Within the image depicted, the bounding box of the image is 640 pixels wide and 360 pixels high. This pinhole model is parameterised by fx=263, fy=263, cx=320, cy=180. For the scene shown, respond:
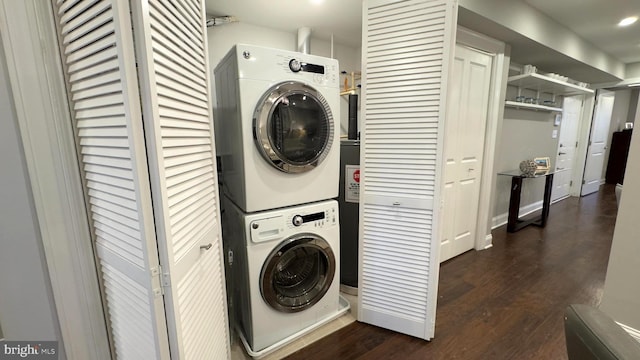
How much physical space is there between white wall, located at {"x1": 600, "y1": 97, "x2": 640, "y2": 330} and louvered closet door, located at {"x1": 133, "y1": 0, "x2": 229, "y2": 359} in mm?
2177

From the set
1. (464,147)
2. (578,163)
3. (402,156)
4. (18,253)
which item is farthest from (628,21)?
(18,253)

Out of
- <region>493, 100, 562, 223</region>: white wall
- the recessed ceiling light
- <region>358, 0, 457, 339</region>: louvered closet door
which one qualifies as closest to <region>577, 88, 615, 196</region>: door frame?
<region>493, 100, 562, 223</region>: white wall

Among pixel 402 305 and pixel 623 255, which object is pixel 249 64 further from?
pixel 623 255

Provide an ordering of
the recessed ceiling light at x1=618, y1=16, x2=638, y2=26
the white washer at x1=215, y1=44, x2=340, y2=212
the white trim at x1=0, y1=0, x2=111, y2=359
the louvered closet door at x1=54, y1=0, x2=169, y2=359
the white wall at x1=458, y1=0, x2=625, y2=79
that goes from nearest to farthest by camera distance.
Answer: the louvered closet door at x1=54, y1=0, x2=169, y2=359 < the white trim at x1=0, y1=0, x2=111, y2=359 < the white washer at x1=215, y1=44, x2=340, y2=212 < the white wall at x1=458, y1=0, x2=625, y2=79 < the recessed ceiling light at x1=618, y1=16, x2=638, y2=26

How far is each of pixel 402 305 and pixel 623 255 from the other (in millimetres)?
1272

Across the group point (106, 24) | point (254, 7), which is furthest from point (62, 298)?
point (254, 7)

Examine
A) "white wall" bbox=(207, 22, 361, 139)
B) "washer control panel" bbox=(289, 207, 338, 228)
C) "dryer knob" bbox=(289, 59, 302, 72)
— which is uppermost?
"white wall" bbox=(207, 22, 361, 139)

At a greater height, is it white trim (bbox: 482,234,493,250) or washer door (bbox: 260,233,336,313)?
washer door (bbox: 260,233,336,313)

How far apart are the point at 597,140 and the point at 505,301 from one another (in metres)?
5.17

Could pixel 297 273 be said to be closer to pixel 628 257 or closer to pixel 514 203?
pixel 628 257

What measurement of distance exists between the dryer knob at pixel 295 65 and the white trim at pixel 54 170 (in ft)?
3.05

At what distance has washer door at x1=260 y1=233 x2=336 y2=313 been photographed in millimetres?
1506

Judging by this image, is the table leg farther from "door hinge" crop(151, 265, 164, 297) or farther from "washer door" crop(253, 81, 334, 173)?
"door hinge" crop(151, 265, 164, 297)

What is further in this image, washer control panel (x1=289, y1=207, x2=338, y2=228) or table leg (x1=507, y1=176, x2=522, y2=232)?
table leg (x1=507, y1=176, x2=522, y2=232)
